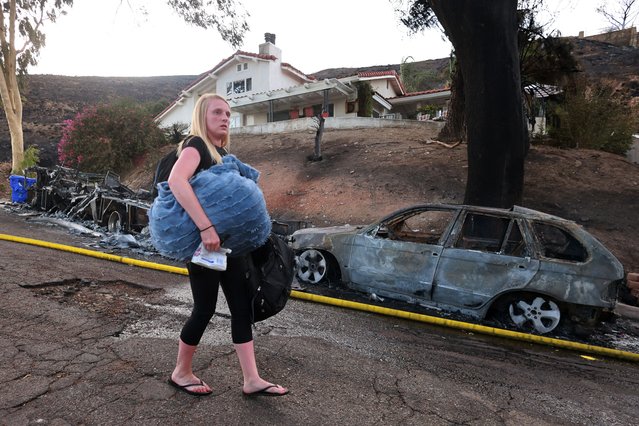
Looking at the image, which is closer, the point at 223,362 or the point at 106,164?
the point at 223,362

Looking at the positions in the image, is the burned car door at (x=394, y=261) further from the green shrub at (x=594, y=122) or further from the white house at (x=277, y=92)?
the white house at (x=277, y=92)

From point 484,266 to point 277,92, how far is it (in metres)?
24.3

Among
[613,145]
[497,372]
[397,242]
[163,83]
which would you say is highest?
[163,83]

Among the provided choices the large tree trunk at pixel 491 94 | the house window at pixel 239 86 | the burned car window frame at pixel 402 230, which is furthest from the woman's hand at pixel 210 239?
the house window at pixel 239 86

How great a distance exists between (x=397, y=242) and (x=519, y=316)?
63.3 inches

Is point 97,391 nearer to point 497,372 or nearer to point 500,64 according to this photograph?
point 497,372

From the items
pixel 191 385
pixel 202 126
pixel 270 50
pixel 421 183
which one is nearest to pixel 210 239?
pixel 202 126

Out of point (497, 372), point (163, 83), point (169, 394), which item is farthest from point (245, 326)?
point (163, 83)

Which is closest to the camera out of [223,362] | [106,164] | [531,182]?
[223,362]

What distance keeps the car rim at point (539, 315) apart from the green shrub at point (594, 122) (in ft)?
50.0

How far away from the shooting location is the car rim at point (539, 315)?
4.61 meters

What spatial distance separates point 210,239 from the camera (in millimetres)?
2125

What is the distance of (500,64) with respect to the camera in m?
7.47

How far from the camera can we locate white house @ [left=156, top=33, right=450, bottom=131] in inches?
1086
